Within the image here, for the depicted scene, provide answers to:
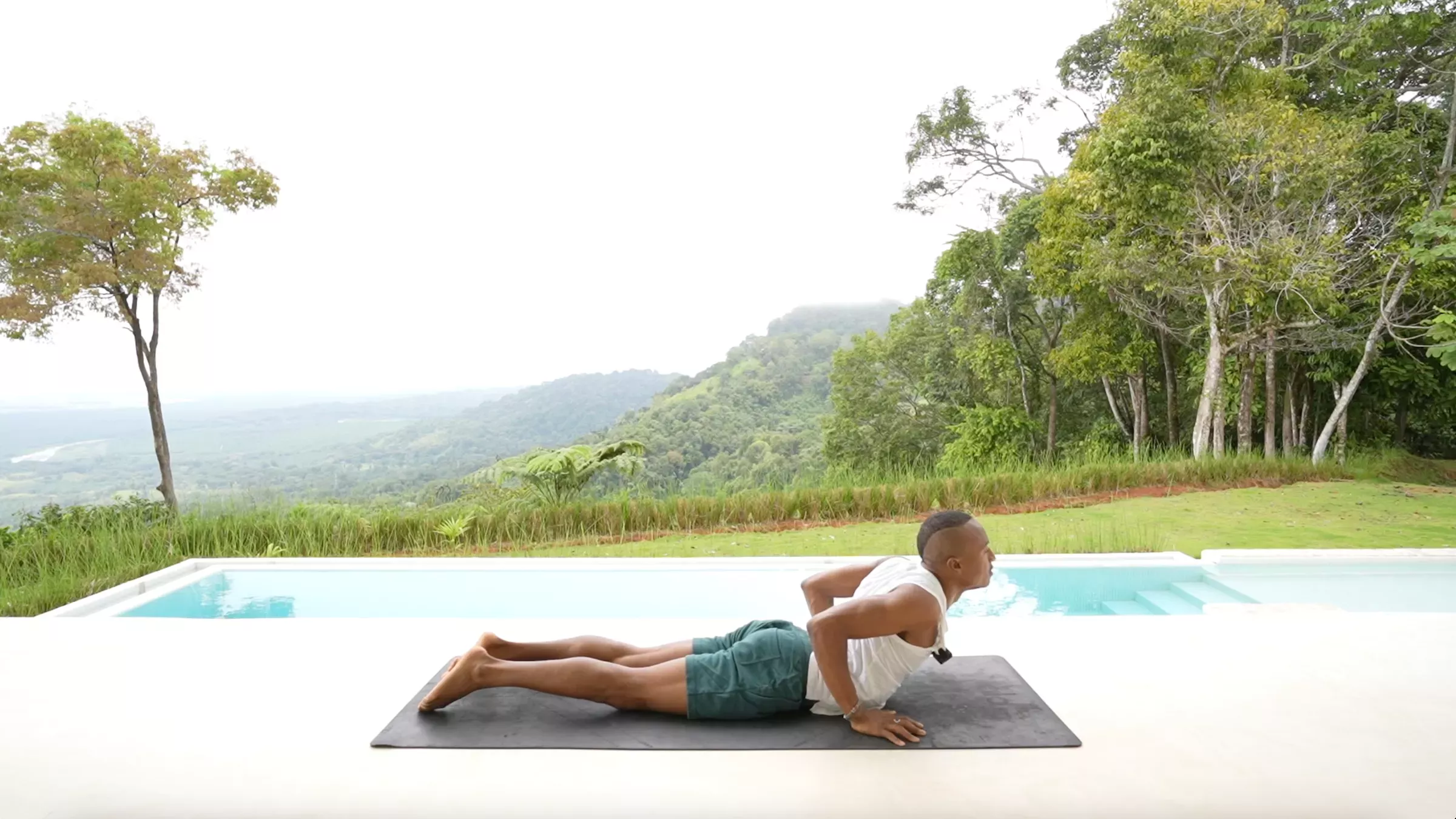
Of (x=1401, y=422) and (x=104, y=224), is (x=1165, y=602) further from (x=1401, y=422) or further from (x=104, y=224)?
(x=104, y=224)

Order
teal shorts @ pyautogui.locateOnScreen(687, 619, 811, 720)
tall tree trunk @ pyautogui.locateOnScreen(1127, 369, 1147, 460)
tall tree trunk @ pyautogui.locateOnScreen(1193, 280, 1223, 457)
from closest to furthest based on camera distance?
teal shorts @ pyautogui.locateOnScreen(687, 619, 811, 720), tall tree trunk @ pyautogui.locateOnScreen(1193, 280, 1223, 457), tall tree trunk @ pyautogui.locateOnScreen(1127, 369, 1147, 460)

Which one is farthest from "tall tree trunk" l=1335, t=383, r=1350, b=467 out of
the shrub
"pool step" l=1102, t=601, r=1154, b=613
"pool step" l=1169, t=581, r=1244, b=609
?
"pool step" l=1102, t=601, r=1154, b=613

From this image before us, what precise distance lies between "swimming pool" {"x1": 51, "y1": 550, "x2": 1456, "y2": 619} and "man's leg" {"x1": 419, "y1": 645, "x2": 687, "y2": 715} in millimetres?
1925

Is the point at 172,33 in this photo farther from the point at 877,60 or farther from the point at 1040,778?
the point at 1040,778

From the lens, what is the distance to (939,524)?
6.27ft

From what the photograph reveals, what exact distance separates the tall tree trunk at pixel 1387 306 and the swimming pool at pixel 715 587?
2400mm

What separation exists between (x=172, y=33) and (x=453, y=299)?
3.56 m

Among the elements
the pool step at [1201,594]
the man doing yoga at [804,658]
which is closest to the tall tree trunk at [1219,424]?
the pool step at [1201,594]

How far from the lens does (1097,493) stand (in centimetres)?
617

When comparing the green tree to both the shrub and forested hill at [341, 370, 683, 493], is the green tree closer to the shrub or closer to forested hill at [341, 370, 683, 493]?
forested hill at [341, 370, 683, 493]

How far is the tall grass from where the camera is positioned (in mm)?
5234

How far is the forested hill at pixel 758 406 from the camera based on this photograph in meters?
10.1

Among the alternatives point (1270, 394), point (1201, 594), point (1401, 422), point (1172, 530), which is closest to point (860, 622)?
point (1201, 594)

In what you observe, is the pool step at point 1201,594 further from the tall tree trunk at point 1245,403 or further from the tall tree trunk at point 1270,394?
the tall tree trunk at point 1245,403
